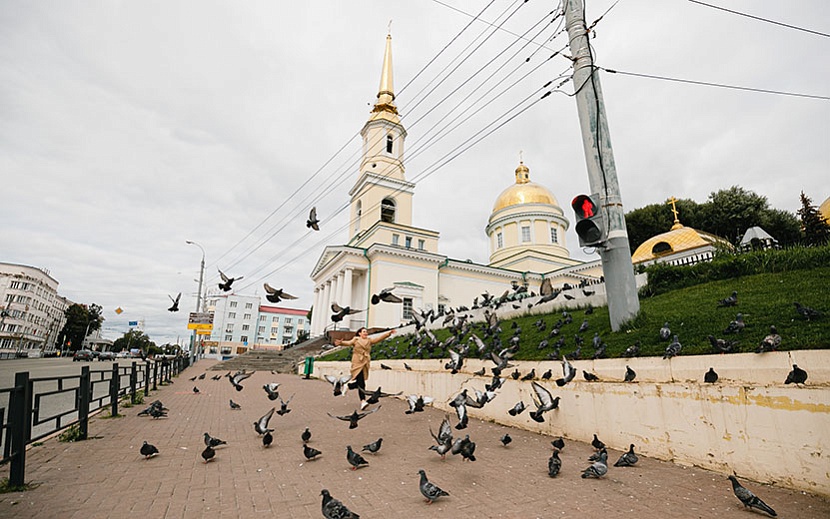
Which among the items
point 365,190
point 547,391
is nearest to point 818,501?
point 547,391

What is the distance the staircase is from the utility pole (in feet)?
69.5

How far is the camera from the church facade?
3550cm

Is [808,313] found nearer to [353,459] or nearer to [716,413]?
[716,413]

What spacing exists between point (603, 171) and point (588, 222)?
1.47 m

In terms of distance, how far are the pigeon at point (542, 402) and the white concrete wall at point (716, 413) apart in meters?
0.24

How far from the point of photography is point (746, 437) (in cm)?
439

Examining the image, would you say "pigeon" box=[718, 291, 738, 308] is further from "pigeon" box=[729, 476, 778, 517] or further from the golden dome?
the golden dome

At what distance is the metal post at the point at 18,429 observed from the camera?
4.23 meters

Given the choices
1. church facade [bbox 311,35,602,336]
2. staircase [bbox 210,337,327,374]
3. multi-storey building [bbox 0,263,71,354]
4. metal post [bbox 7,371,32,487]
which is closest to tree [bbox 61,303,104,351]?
multi-storey building [bbox 0,263,71,354]

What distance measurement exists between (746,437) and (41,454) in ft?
29.7

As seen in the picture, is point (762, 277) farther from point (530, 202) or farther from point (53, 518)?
point (530, 202)

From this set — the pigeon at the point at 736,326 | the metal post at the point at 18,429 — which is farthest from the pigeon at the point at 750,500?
the metal post at the point at 18,429

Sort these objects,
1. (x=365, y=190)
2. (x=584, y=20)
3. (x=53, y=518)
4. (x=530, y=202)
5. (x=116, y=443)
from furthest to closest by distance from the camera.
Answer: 1. (x=530, y=202)
2. (x=365, y=190)
3. (x=584, y=20)
4. (x=116, y=443)
5. (x=53, y=518)

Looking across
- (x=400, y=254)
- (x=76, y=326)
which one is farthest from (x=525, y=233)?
(x=76, y=326)
